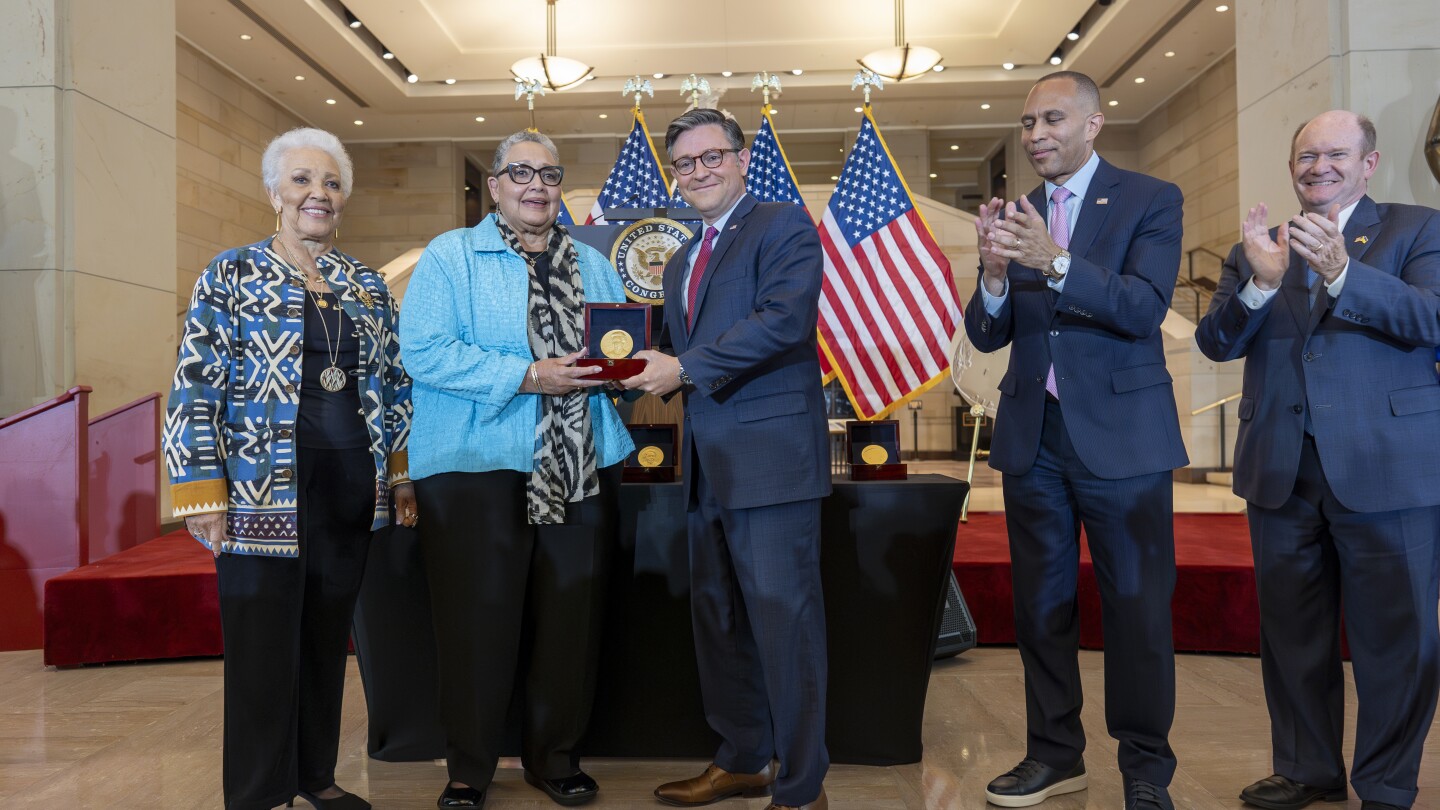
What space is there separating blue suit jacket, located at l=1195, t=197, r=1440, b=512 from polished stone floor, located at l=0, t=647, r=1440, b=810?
35.1 inches

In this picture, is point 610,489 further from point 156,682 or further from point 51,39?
point 51,39

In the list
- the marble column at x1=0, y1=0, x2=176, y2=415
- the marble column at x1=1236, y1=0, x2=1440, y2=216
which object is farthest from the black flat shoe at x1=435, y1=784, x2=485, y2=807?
the marble column at x1=0, y1=0, x2=176, y2=415

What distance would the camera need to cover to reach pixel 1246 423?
9.04 feet

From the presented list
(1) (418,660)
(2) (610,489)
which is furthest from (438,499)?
(1) (418,660)

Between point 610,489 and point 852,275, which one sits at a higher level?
point 852,275

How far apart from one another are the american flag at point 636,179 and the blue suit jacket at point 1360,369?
3615mm

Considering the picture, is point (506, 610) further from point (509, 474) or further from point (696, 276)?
point (696, 276)

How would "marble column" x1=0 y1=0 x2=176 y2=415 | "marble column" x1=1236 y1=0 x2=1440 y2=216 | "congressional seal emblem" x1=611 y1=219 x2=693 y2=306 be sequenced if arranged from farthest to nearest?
1. "marble column" x1=0 y1=0 x2=176 y2=415
2. "marble column" x1=1236 y1=0 x2=1440 y2=216
3. "congressional seal emblem" x1=611 y1=219 x2=693 y2=306

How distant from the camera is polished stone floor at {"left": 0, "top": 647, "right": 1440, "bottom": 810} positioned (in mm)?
2711

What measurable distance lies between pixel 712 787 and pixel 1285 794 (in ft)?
5.04

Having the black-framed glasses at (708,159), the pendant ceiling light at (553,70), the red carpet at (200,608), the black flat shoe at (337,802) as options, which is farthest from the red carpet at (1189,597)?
the pendant ceiling light at (553,70)

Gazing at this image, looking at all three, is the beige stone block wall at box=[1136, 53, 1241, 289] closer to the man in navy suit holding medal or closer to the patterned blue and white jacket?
the man in navy suit holding medal

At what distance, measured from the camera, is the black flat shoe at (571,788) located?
2.66 metres

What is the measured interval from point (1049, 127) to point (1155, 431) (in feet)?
2.67
